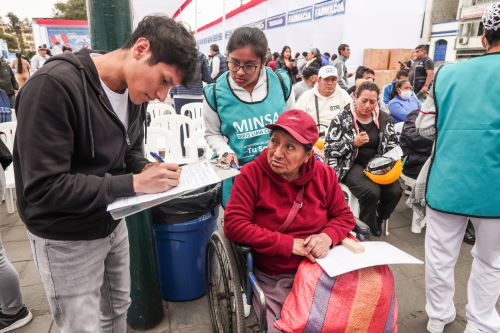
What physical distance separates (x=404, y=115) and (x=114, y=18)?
4.09 m

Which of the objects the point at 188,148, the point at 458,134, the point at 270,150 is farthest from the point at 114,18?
the point at 188,148

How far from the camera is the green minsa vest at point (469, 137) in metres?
1.76

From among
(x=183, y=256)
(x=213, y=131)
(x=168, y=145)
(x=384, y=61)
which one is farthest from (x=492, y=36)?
(x=384, y=61)

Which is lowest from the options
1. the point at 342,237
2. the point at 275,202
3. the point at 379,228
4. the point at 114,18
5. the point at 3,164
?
the point at 379,228

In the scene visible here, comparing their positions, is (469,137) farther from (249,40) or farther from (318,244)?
(249,40)

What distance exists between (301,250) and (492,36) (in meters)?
1.46

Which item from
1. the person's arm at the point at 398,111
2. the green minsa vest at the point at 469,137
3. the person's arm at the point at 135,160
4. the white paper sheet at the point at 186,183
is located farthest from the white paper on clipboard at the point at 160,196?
the person's arm at the point at 398,111

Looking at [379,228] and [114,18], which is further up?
[114,18]

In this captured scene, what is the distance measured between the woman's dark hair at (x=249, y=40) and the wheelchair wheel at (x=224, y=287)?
107cm

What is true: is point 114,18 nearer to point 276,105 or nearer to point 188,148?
point 276,105

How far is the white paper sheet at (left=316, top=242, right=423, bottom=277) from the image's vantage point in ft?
4.89

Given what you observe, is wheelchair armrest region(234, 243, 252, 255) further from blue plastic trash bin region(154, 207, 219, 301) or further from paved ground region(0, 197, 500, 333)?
paved ground region(0, 197, 500, 333)

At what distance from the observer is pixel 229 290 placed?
186cm

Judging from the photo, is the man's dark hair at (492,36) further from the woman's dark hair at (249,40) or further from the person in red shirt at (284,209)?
the woman's dark hair at (249,40)
